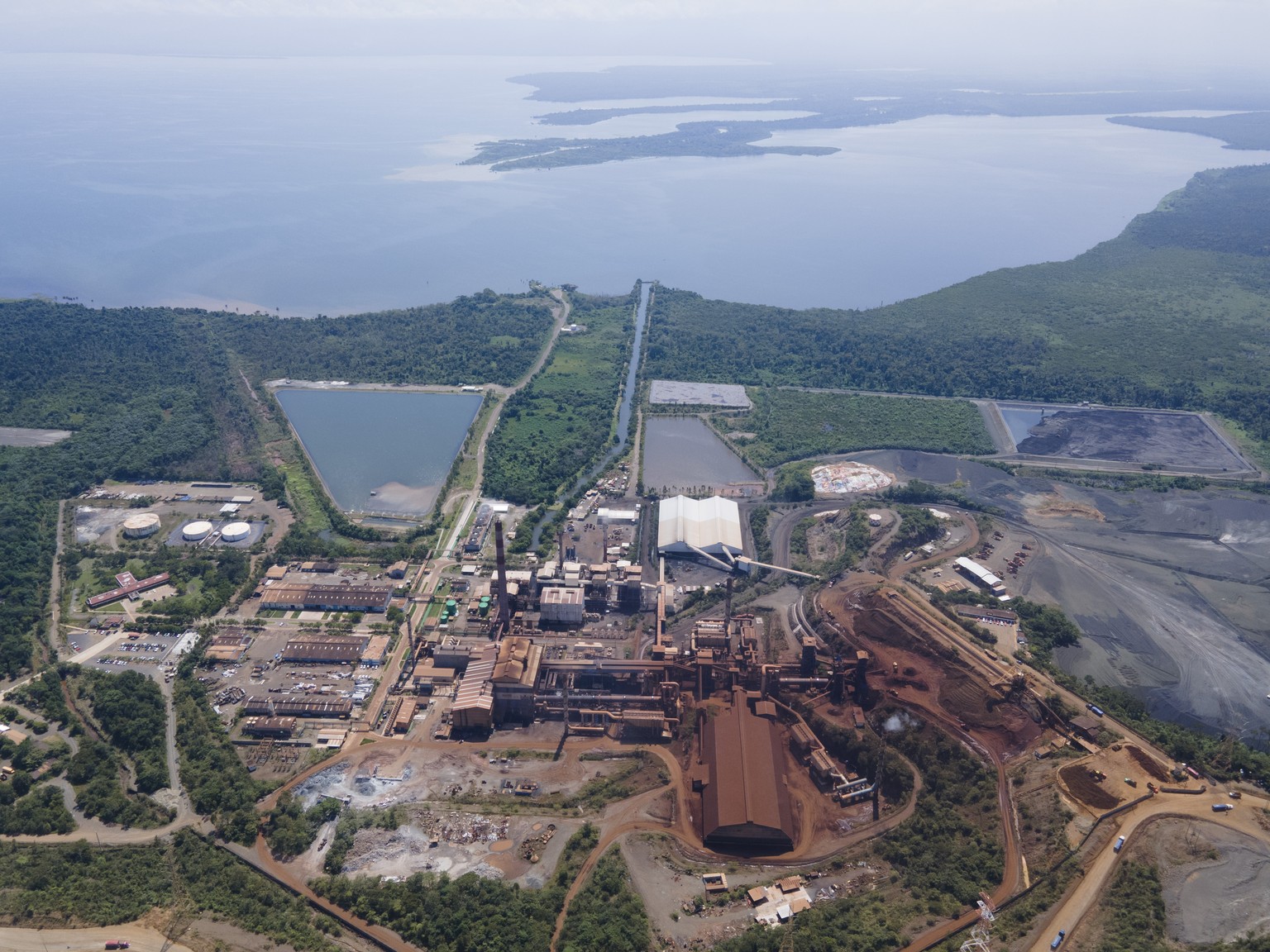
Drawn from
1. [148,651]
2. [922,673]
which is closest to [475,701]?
[148,651]

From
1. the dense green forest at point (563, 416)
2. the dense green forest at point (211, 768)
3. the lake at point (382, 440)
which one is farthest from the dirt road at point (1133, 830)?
the lake at point (382, 440)

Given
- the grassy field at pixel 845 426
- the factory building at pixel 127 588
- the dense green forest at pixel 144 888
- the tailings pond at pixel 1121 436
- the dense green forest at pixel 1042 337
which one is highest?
the dense green forest at pixel 1042 337

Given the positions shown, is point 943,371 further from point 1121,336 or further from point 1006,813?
point 1006,813

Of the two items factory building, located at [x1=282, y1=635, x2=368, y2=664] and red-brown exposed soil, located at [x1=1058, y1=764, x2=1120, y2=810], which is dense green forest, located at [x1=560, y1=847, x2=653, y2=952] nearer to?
red-brown exposed soil, located at [x1=1058, y1=764, x2=1120, y2=810]

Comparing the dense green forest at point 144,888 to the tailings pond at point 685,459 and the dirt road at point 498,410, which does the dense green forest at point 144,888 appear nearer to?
the dirt road at point 498,410

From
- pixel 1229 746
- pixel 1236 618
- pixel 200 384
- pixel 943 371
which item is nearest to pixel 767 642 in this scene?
pixel 1229 746
